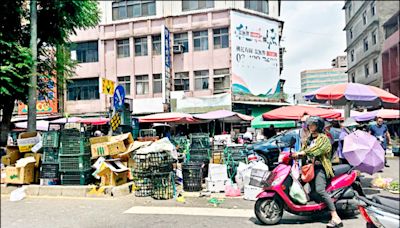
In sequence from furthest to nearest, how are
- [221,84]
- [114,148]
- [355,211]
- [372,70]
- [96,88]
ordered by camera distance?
1. [372,70]
2. [96,88]
3. [221,84]
4. [114,148]
5. [355,211]

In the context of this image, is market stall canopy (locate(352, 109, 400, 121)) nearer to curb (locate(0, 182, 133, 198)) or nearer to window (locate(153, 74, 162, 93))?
window (locate(153, 74, 162, 93))

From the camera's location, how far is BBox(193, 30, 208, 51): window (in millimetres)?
25266

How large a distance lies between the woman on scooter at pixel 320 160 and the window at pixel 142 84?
21.6 metres

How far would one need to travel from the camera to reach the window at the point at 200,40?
2527 cm

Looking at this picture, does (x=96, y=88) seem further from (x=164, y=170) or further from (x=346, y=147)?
(x=346, y=147)

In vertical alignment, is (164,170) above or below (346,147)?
below

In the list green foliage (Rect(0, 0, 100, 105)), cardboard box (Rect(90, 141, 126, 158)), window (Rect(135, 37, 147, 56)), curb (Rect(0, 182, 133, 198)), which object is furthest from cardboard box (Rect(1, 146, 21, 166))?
window (Rect(135, 37, 147, 56))

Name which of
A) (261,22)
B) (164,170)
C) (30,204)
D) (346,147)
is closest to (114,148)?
(164,170)

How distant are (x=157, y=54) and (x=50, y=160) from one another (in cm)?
1796

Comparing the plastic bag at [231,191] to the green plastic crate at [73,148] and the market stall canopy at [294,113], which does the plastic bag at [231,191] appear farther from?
the market stall canopy at [294,113]

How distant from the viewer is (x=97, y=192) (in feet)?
27.7

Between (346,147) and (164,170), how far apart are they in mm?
4209

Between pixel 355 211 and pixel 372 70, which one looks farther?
pixel 372 70

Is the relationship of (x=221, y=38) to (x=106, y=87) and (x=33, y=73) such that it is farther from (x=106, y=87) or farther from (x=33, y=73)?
(x=33, y=73)
